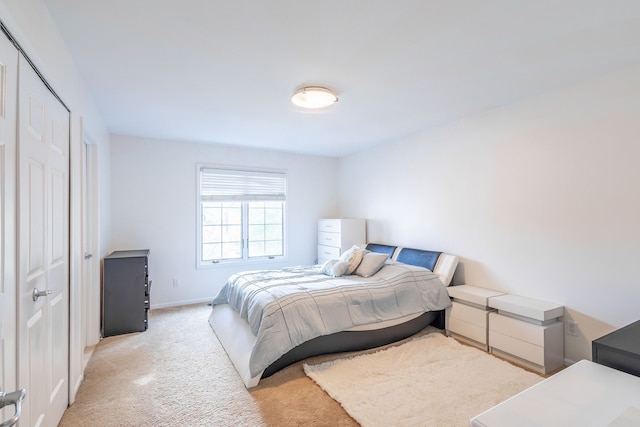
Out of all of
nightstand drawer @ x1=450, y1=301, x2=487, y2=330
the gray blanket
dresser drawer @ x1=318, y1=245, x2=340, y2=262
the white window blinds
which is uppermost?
the white window blinds

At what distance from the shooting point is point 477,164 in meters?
3.43

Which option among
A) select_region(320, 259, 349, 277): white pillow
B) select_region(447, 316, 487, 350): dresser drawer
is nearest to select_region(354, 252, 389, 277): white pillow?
select_region(320, 259, 349, 277): white pillow

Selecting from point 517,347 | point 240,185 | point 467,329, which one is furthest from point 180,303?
point 517,347

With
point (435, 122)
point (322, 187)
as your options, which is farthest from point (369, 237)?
point (435, 122)

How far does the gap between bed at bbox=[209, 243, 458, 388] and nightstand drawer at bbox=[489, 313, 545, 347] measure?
55 cm

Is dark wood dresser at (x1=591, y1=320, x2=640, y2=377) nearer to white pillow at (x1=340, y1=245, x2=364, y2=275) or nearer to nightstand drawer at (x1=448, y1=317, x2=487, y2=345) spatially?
nightstand drawer at (x1=448, y1=317, x2=487, y2=345)

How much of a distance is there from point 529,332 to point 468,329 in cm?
61

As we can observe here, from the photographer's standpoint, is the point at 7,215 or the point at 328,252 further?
the point at 328,252

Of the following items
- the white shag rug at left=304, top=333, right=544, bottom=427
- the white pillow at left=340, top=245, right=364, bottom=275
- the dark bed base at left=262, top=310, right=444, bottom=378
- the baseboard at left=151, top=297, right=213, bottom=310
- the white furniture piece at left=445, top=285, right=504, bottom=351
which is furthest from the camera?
the baseboard at left=151, top=297, right=213, bottom=310

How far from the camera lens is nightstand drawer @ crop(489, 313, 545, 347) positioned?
8.47 ft

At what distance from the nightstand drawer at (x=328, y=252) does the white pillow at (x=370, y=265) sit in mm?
1335

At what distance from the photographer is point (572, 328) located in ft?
8.71

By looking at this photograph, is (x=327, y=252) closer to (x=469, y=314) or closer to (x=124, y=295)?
(x=469, y=314)

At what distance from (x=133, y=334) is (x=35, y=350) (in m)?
2.16
